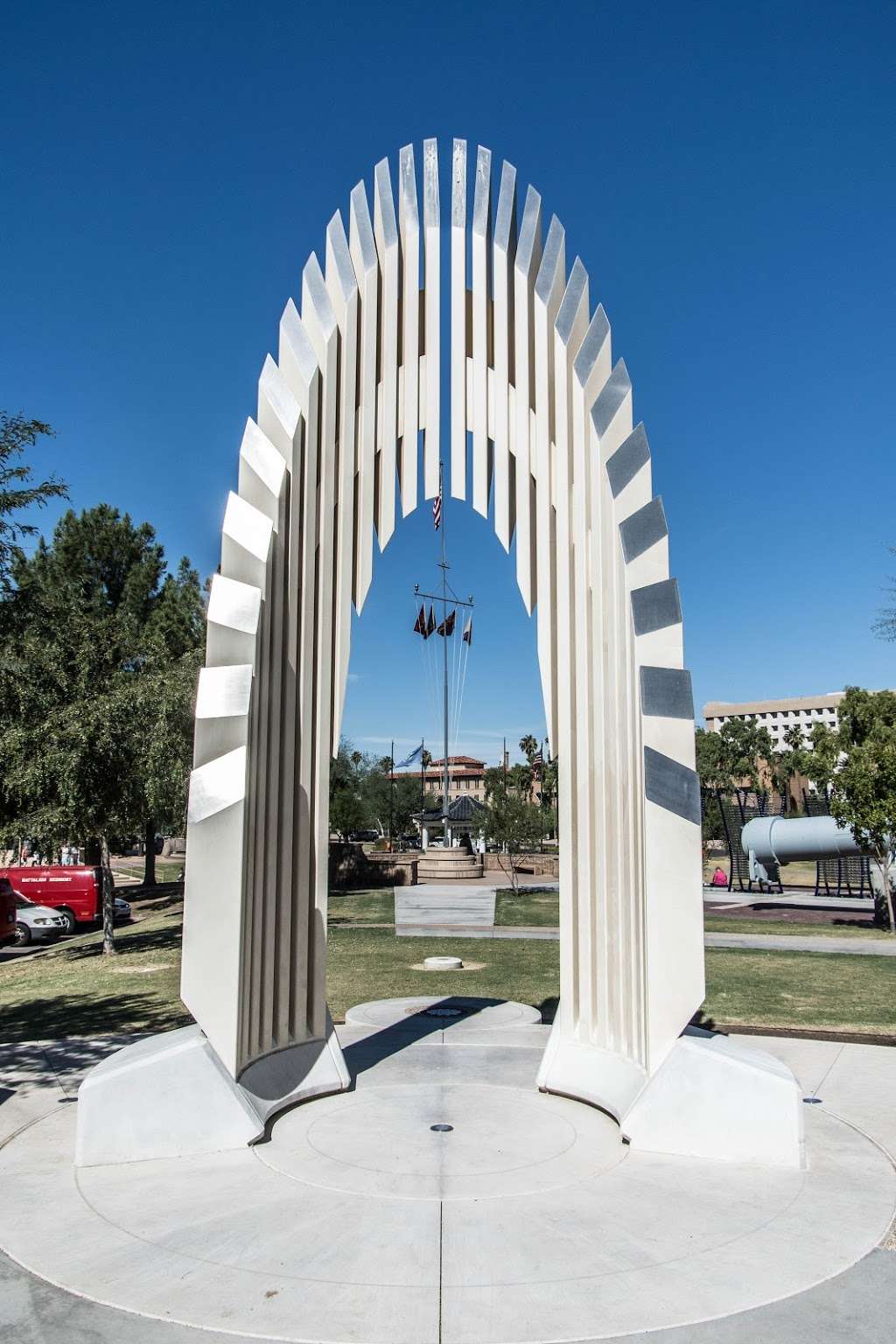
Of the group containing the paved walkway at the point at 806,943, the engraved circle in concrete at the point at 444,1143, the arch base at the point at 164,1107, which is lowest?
the paved walkway at the point at 806,943

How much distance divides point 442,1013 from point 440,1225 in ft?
19.8

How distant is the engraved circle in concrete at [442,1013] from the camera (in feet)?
35.5

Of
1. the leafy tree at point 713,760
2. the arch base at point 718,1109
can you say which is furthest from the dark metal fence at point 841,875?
the leafy tree at point 713,760

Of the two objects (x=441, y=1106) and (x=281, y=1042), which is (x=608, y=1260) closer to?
(x=441, y=1106)

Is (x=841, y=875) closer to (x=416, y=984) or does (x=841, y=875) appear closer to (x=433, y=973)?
(x=433, y=973)

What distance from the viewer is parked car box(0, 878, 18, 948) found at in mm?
19219

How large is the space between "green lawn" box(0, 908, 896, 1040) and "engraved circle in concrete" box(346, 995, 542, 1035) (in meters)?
0.38

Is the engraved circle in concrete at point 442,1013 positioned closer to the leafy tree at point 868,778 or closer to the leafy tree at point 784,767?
the leafy tree at point 868,778

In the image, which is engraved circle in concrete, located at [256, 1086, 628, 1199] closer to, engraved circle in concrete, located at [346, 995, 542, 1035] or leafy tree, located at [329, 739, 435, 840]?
engraved circle in concrete, located at [346, 995, 542, 1035]

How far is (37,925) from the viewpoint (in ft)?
72.4

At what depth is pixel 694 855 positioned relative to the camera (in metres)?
6.74

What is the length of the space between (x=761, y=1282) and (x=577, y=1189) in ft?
4.71

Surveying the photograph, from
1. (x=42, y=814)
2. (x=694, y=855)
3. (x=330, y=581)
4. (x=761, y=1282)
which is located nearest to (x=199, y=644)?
(x=42, y=814)

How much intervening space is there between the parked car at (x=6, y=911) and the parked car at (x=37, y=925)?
2105 mm
